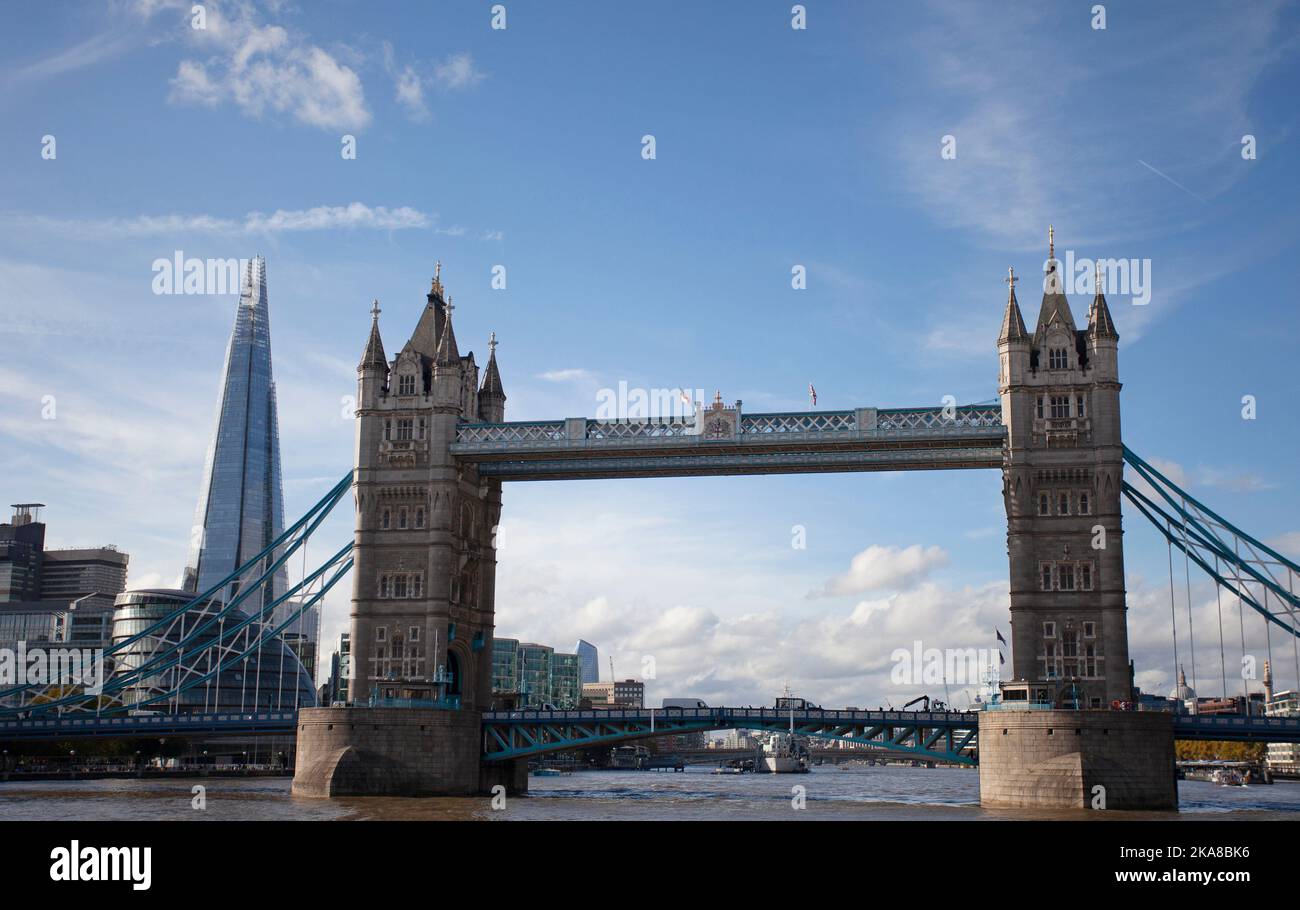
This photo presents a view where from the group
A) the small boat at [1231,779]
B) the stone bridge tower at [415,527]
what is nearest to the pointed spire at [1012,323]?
the stone bridge tower at [415,527]

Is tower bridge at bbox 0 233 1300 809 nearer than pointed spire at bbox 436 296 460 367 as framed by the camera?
Yes

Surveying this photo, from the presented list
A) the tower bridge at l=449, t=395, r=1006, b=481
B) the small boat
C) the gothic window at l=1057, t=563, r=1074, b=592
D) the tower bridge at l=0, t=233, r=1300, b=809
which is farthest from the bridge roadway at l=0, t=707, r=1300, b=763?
the small boat

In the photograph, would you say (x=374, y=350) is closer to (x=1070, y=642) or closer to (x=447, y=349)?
(x=447, y=349)

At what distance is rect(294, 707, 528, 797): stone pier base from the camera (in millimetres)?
72312

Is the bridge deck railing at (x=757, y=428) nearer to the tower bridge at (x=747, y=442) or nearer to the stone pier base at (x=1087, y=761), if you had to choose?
the tower bridge at (x=747, y=442)

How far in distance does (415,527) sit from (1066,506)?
124ft

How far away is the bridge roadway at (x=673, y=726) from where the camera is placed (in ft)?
229

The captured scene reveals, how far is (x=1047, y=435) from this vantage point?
7294cm

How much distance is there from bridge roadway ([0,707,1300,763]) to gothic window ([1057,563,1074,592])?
342 inches

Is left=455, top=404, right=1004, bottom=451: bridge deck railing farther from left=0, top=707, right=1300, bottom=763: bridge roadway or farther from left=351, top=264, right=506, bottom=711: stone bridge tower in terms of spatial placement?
left=0, top=707, right=1300, bottom=763: bridge roadway

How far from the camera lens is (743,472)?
7950cm

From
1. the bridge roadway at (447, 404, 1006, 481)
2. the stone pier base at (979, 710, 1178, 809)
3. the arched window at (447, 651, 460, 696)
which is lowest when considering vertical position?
the stone pier base at (979, 710, 1178, 809)
